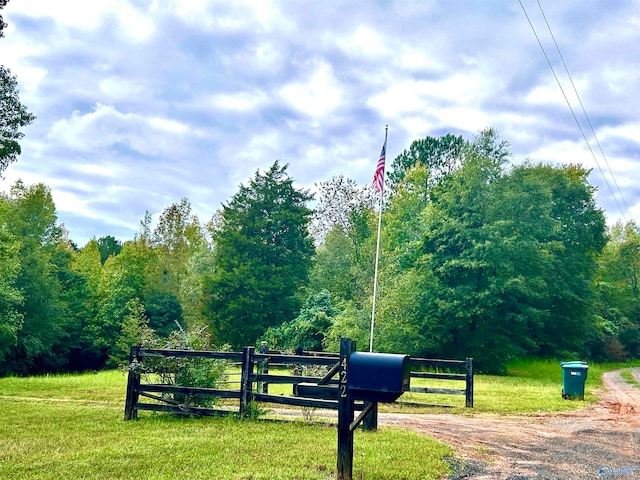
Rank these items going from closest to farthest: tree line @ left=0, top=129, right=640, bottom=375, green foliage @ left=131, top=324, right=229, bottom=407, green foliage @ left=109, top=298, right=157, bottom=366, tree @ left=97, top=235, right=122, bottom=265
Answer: green foliage @ left=131, top=324, right=229, bottom=407
tree line @ left=0, top=129, right=640, bottom=375
green foliage @ left=109, top=298, right=157, bottom=366
tree @ left=97, top=235, right=122, bottom=265

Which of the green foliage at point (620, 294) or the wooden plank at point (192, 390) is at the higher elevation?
the green foliage at point (620, 294)

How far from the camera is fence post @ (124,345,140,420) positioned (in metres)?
9.56

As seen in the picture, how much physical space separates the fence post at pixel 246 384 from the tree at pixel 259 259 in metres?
32.1

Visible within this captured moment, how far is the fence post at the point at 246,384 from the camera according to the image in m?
9.46

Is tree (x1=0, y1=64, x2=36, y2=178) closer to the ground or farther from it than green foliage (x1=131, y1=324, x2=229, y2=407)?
farther from it

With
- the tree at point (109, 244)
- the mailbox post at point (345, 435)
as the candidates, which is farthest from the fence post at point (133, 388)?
the tree at point (109, 244)

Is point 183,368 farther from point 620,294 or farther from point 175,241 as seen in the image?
point 620,294

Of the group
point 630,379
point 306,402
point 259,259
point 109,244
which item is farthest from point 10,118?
point 109,244

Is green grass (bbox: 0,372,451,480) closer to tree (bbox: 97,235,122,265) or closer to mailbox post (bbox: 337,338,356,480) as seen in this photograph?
mailbox post (bbox: 337,338,356,480)

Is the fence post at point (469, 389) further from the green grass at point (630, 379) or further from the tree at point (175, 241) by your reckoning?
the tree at point (175, 241)

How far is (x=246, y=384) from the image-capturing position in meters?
9.55

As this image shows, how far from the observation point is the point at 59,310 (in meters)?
40.0

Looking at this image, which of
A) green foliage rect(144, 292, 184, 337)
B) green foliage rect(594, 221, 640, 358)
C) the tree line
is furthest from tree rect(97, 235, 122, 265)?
green foliage rect(594, 221, 640, 358)

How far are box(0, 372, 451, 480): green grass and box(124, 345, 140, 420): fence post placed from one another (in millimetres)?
218
